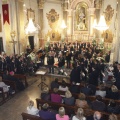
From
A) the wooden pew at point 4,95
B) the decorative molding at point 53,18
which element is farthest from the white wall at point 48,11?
the wooden pew at point 4,95

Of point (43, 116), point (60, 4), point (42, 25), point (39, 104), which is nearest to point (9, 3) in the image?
point (42, 25)

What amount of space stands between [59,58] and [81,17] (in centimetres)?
984

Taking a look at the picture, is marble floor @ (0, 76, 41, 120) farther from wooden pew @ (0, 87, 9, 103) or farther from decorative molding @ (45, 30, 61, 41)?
decorative molding @ (45, 30, 61, 41)

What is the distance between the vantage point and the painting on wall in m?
20.9

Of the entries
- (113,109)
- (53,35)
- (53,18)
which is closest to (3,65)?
(113,109)

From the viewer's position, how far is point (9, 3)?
14.5 m

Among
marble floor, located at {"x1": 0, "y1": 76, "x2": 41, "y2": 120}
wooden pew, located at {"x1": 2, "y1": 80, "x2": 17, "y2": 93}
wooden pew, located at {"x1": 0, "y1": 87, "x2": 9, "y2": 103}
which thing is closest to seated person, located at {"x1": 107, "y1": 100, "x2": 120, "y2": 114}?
marble floor, located at {"x1": 0, "y1": 76, "x2": 41, "y2": 120}

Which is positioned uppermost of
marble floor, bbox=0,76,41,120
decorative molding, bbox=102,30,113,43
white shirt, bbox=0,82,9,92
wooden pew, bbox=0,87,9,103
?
decorative molding, bbox=102,30,113,43

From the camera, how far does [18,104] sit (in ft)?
27.0

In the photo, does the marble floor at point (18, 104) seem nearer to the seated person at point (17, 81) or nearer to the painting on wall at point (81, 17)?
the seated person at point (17, 81)

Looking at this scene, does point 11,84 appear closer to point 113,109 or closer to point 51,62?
point 51,62

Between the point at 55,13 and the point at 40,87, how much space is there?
13358 millimetres

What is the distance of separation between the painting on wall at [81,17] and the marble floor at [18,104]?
12.8 metres

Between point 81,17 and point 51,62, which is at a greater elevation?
point 81,17
